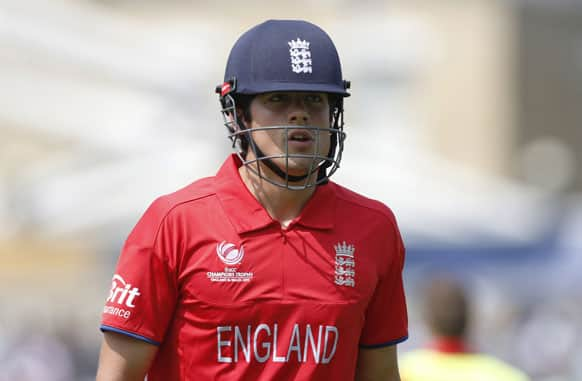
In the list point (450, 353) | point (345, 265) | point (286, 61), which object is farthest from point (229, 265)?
point (450, 353)

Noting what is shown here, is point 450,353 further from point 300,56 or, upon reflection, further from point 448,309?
point 300,56

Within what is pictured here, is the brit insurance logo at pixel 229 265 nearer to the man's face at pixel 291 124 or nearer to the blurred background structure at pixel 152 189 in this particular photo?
the man's face at pixel 291 124

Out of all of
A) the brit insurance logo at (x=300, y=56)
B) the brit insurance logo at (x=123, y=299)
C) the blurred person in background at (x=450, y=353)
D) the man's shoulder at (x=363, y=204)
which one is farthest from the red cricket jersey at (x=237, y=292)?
the blurred person in background at (x=450, y=353)

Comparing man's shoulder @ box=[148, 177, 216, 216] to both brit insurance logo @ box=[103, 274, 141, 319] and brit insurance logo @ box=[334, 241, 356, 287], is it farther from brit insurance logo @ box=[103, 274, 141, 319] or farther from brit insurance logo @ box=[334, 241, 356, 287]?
brit insurance logo @ box=[334, 241, 356, 287]

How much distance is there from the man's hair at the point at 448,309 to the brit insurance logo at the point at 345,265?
7.87 ft

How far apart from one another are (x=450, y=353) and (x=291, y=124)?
2.70 m

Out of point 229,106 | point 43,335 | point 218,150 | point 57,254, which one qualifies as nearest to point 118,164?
point 218,150

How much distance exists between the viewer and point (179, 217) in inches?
139

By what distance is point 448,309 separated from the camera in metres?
6.10

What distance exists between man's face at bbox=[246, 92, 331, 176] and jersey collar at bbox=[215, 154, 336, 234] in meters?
0.14

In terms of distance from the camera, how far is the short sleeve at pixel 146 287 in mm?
3496

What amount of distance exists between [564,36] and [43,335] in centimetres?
1630

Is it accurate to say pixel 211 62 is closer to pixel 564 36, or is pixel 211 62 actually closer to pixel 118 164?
pixel 118 164

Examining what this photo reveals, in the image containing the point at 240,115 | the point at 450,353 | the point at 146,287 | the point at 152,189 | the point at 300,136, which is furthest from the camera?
the point at 152,189
